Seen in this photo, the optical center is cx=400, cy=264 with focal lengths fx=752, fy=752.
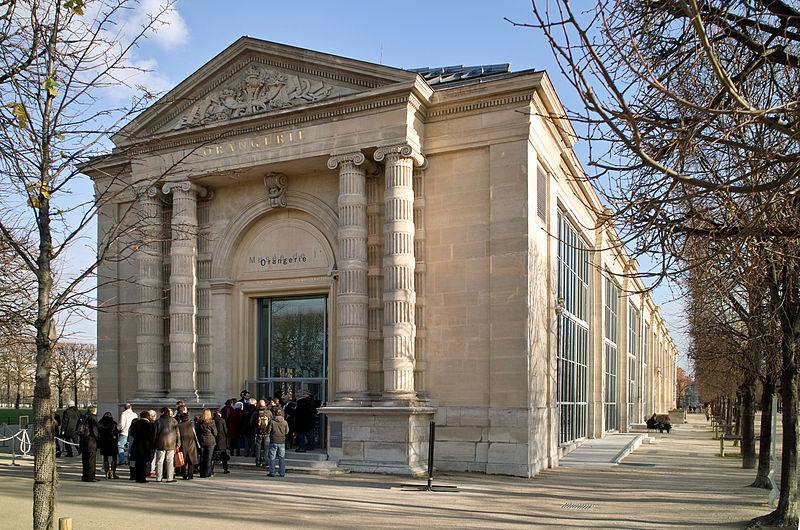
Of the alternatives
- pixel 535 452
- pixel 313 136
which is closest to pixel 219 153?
pixel 313 136

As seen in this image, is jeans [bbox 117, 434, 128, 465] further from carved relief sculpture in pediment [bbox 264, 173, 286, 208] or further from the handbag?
carved relief sculpture in pediment [bbox 264, 173, 286, 208]

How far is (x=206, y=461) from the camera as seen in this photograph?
1695 centimetres

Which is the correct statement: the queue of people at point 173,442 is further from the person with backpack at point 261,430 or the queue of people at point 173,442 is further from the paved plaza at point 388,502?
the paved plaza at point 388,502

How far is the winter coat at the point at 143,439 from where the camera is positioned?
16375 millimetres

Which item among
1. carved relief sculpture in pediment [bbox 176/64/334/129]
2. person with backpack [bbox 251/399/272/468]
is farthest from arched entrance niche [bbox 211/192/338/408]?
person with backpack [bbox 251/399/272/468]

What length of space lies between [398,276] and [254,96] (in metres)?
7.08

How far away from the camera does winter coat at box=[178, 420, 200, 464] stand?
16672 mm

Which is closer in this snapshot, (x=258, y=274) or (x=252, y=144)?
(x=252, y=144)

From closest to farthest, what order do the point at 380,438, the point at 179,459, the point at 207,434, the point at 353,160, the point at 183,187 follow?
the point at 179,459 → the point at 207,434 → the point at 380,438 → the point at 353,160 → the point at 183,187

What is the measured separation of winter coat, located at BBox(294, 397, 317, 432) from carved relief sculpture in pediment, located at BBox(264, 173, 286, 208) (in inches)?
225

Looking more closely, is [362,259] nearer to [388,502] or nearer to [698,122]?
[388,502]

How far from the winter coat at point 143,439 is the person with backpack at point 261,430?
2342 millimetres

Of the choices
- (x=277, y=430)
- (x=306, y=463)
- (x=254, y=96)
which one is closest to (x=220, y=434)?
(x=277, y=430)

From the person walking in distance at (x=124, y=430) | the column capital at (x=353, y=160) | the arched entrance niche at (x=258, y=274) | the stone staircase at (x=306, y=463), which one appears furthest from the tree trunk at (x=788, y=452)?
the person walking in distance at (x=124, y=430)
